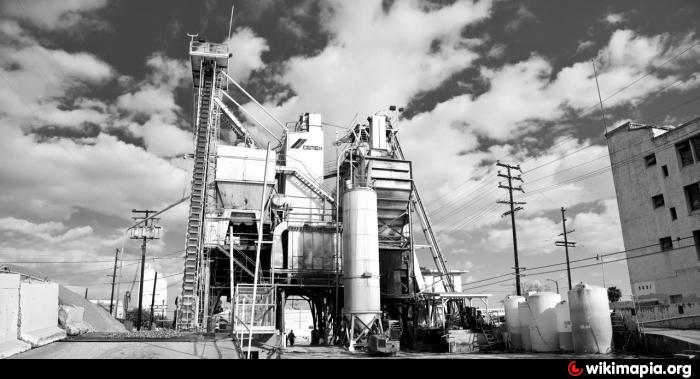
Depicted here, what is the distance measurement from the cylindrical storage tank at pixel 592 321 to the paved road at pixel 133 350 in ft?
64.9

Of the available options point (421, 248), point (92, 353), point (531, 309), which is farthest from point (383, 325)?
point (92, 353)

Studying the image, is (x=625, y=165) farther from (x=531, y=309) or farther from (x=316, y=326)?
(x=316, y=326)

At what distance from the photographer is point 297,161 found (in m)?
51.5

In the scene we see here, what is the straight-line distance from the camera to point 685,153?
124 feet

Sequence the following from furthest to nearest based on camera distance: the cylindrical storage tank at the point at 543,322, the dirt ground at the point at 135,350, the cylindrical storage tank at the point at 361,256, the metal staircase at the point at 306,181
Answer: the metal staircase at the point at 306,181 < the cylindrical storage tank at the point at 361,256 < the cylindrical storage tank at the point at 543,322 < the dirt ground at the point at 135,350

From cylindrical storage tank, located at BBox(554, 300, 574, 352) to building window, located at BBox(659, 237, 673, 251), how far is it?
16.3 metres

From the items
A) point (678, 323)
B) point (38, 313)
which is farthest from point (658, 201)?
point (38, 313)

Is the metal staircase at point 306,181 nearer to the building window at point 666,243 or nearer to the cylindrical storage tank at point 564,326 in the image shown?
the cylindrical storage tank at point 564,326

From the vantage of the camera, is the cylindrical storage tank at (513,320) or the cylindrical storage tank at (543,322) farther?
the cylindrical storage tank at (513,320)

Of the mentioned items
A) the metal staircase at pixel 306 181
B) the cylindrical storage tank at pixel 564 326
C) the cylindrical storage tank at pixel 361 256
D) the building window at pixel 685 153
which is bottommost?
the cylindrical storage tank at pixel 564 326

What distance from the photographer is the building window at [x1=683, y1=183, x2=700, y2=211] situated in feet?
119

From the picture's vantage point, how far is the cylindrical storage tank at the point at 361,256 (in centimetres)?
2961
